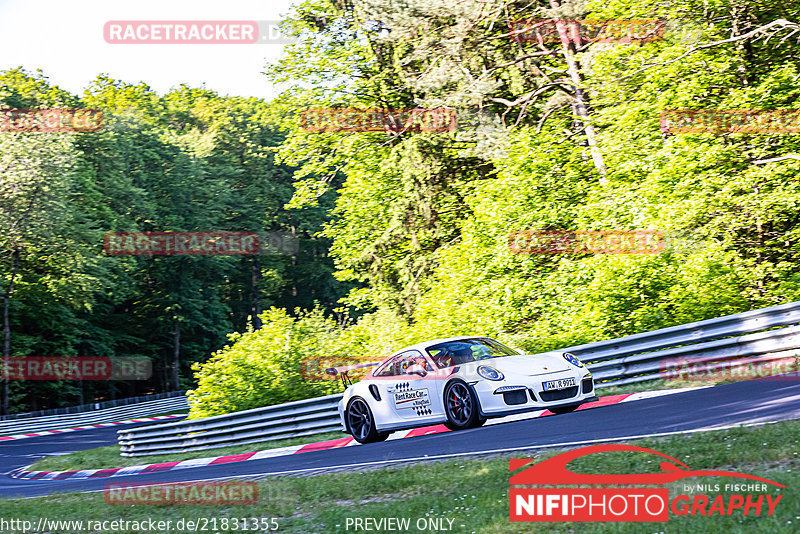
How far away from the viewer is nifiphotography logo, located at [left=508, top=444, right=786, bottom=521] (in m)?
5.24

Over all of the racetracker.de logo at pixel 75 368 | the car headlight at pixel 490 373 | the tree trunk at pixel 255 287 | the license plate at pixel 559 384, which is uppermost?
the tree trunk at pixel 255 287

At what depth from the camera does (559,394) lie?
1031cm

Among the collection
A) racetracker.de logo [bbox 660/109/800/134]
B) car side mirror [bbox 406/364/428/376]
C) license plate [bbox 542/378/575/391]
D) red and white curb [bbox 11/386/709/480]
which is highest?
racetracker.de logo [bbox 660/109/800/134]

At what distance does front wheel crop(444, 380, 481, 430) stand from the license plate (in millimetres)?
923

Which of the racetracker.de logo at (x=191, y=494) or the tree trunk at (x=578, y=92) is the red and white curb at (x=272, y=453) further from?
the tree trunk at (x=578, y=92)

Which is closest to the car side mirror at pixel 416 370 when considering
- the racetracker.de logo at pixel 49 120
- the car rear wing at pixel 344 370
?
the car rear wing at pixel 344 370

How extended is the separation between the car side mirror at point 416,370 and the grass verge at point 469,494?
2380mm

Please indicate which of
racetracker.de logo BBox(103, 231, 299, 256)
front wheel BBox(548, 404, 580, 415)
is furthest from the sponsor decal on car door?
racetracker.de logo BBox(103, 231, 299, 256)

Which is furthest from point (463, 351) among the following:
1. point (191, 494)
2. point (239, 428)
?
point (239, 428)

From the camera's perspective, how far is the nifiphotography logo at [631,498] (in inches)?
206

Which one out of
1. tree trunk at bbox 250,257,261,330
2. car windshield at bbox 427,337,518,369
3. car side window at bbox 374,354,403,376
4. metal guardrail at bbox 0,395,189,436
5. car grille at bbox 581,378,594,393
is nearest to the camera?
car grille at bbox 581,378,594,393

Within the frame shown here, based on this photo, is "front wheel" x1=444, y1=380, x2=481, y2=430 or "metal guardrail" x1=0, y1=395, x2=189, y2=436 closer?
"front wheel" x1=444, y1=380, x2=481, y2=430

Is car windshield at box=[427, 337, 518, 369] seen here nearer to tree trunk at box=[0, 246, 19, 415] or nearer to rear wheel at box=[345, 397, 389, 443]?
rear wheel at box=[345, 397, 389, 443]

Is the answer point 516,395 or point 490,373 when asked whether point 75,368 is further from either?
point 516,395
